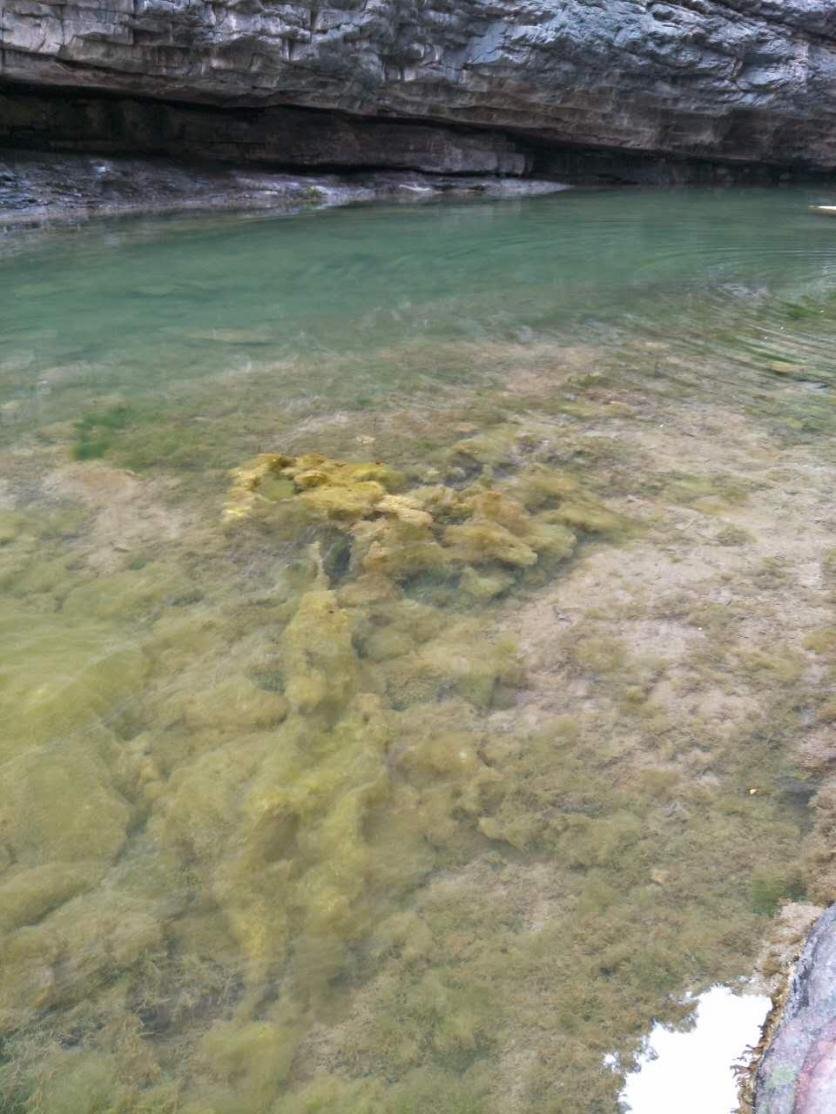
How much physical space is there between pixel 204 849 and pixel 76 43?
32.1 ft

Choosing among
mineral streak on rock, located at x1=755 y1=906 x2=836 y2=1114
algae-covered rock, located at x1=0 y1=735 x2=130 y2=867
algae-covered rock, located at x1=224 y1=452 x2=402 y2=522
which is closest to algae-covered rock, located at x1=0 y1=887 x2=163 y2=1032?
algae-covered rock, located at x1=0 y1=735 x2=130 y2=867

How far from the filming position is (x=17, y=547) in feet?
8.46

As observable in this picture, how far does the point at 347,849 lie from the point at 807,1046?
0.81 meters

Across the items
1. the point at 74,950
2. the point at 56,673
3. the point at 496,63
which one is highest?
the point at 496,63

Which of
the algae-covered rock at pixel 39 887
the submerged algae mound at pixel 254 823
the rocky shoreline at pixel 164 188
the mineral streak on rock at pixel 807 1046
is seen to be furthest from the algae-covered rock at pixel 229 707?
the rocky shoreline at pixel 164 188

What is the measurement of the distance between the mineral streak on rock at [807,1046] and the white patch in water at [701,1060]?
0.05 meters

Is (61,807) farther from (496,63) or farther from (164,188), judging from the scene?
(496,63)

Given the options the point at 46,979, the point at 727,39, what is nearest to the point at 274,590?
the point at 46,979

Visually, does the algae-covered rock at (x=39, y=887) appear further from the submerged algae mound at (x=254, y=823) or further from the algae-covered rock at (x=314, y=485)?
the algae-covered rock at (x=314, y=485)

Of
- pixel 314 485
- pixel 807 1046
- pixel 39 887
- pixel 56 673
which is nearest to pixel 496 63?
pixel 314 485

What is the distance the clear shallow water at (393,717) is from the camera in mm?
1342

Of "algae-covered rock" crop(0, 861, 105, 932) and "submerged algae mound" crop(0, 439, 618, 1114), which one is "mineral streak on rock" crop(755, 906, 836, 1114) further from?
"algae-covered rock" crop(0, 861, 105, 932)

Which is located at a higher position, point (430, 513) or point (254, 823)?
point (430, 513)

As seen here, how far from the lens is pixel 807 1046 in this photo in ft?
3.91
